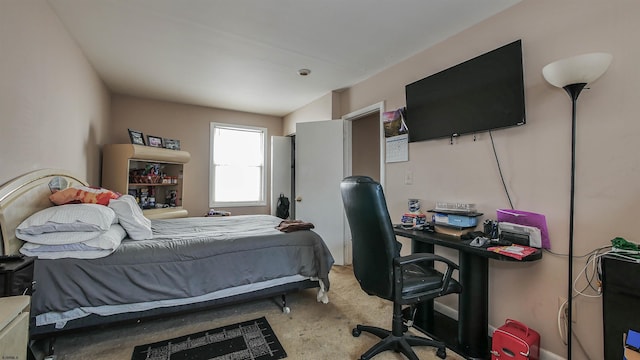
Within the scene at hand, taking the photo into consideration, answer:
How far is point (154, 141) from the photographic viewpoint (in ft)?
13.1

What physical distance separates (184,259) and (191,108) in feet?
11.2

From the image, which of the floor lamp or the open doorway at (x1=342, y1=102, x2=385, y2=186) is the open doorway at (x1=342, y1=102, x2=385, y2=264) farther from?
the floor lamp

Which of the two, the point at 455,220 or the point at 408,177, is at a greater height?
the point at 408,177

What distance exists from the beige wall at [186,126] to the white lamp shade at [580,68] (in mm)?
4536

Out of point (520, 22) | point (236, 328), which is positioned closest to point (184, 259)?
point (236, 328)

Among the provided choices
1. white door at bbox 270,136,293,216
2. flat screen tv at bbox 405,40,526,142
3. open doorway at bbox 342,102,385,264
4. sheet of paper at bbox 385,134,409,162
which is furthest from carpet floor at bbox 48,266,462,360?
white door at bbox 270,136,293,216

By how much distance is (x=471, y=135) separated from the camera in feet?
7.57

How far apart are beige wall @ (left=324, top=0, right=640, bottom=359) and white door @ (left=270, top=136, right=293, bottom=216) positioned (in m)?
3.07

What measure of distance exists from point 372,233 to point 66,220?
6.31 feet

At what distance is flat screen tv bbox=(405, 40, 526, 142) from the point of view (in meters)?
1.96

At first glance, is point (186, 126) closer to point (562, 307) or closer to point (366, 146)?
point (366, 146)

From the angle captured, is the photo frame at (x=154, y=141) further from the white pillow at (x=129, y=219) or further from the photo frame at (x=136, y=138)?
the white pillow at (x=129, y=219)

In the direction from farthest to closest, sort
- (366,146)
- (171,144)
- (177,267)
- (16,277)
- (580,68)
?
(366,146) → (171,144) → (177,267) → (580,68) → (16,277)

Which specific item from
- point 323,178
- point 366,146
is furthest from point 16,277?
point 366,146
